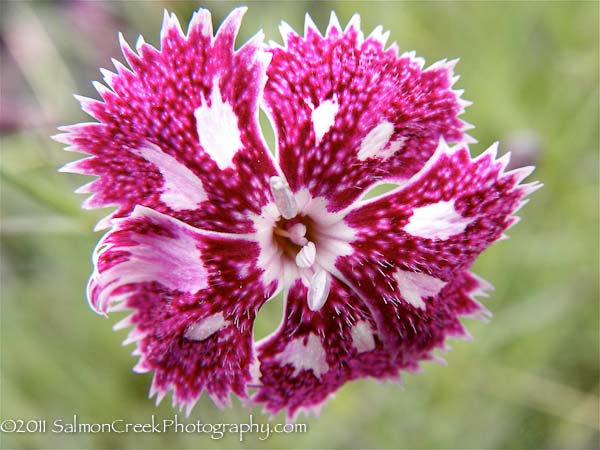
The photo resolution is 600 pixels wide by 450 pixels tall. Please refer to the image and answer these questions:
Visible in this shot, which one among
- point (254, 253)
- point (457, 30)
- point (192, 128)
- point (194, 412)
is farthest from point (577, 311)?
point (192, 128)

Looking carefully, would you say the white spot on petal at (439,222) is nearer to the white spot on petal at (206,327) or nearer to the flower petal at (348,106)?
the flower petal at (348,106)

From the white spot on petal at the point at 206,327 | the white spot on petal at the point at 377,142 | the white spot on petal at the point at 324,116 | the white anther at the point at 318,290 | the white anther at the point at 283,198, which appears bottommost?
the white spot on petal at the point at 206,327

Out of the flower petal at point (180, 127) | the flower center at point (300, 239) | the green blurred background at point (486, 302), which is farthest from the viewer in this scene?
the green blurred background at point (486, 302)

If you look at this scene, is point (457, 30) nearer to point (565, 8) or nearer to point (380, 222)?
point (565, 8)

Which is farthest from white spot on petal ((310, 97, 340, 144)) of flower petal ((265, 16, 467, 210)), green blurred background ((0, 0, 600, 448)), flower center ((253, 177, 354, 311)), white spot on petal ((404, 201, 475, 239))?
green blurred background ((0, 0, 600, 448))

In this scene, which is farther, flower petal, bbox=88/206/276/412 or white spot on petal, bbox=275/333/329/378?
white spot on petal, bbox=275/333/329/378

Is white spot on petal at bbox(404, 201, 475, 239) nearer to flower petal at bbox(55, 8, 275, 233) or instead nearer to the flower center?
the flower center

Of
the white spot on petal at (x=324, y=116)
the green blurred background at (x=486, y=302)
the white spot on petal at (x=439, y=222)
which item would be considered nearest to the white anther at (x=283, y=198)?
the white spot on petal at (x=324, y=116)
